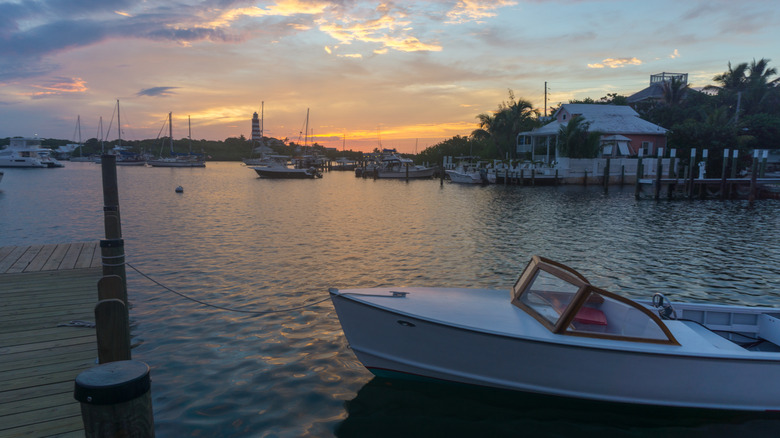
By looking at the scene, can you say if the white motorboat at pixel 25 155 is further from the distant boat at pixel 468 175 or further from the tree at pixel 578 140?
the tree at pixel 578 140

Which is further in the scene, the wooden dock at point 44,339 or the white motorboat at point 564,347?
the white motorboat at point 564,347

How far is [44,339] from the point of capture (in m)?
6.19

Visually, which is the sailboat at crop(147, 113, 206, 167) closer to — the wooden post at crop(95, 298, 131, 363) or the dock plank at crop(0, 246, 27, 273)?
the dock plank at crop(0, 246, 27, 273)

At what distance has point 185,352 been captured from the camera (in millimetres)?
7316

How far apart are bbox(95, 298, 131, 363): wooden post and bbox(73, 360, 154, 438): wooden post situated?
1919 mm

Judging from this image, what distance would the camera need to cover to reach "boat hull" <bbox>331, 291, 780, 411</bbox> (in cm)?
516

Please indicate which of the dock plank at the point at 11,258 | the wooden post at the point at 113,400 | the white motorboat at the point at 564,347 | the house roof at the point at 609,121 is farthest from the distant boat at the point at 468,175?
the wooden post at the point at 113,400

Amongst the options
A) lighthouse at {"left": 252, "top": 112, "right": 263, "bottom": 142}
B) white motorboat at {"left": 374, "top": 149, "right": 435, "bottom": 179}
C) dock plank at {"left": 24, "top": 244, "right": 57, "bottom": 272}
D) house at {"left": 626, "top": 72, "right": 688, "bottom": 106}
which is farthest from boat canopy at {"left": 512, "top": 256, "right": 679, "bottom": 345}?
lighthouse at {"left": 252, "top": 112, "right": 263, "bottom": 142}

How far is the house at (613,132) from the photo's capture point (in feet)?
160

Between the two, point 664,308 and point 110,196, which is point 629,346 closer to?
point 664,308

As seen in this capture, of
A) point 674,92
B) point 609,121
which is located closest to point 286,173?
point 609,121

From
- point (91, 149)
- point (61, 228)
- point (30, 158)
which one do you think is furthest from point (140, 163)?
point (61, 228)

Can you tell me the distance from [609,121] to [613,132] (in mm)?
2901

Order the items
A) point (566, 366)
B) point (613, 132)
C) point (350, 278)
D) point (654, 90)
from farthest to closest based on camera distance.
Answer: point (654, 90) → point (613, 132) → point (350, 278) → point (566, 366)
